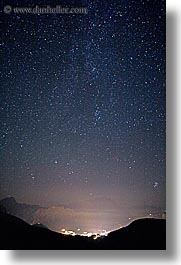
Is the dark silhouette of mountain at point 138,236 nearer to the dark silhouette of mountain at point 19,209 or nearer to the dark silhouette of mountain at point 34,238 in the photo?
the dark silhouette of mountain at point 34,238

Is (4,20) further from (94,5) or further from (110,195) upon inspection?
(110,195)

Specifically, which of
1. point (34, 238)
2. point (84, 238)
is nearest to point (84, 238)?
point (84, 238)

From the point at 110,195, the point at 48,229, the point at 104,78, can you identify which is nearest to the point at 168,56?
the point at 104,78

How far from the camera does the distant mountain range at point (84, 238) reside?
1.41m

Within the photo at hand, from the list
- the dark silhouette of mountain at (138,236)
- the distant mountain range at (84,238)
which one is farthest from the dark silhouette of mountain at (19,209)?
the dark silhouette of mountain at (138,236)

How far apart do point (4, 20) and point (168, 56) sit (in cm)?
47

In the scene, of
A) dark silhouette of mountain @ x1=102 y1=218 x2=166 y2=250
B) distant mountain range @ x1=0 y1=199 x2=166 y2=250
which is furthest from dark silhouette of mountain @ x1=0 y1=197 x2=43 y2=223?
dark silhouette of mountain @ x1=102 y1=218 x2=166 y2=250

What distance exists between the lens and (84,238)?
1.42 m

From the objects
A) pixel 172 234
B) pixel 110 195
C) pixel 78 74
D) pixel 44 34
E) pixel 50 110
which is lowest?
pixel 172 234

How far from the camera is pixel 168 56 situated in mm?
1457

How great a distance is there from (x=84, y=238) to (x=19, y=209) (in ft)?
0.64

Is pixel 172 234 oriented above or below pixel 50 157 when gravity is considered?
below

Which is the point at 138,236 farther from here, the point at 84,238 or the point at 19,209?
the point at 19,209

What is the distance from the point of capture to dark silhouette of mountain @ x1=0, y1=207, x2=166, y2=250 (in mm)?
1409
